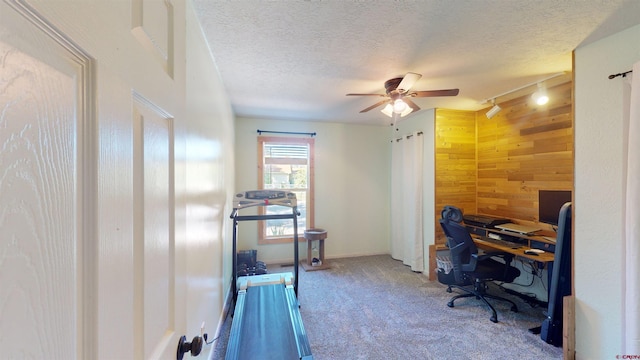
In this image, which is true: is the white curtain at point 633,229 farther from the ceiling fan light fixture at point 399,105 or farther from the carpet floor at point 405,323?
the ceiling fan light fixture at point 399,105

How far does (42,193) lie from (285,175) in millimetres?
4182

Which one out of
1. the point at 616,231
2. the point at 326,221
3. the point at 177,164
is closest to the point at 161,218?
the point at 177,164

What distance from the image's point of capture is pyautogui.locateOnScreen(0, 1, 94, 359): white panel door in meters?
0.26

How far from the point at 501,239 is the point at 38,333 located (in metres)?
3.71

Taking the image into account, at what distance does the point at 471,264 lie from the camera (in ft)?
9.04

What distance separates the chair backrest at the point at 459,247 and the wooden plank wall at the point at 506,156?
81 cm

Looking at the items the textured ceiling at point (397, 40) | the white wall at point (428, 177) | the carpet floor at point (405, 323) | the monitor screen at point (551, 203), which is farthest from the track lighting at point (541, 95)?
the carpet floor at point (405, 323)

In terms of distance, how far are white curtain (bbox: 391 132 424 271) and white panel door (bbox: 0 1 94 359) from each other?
403 centimetres

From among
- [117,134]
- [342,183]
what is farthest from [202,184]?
[342,183]

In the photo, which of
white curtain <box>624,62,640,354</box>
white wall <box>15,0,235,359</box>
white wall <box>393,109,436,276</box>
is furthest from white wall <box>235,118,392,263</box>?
white wall <box>15,0,235,359</box>

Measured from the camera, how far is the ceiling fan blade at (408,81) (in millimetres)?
2105

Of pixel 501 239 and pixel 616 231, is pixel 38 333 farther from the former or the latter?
pixel 501 239

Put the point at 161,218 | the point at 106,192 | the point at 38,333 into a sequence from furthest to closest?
the point at 161,218 → the point at 106,192 → the point at 38,333

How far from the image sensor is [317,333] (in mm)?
2404
